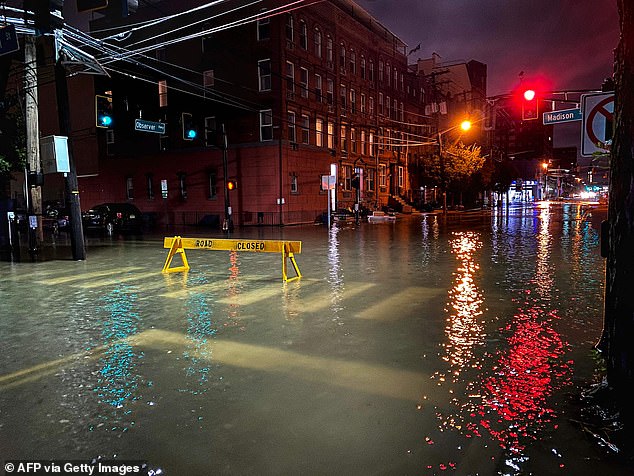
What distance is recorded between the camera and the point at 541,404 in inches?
162

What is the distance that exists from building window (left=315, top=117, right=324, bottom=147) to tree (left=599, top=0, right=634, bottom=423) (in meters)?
35.0

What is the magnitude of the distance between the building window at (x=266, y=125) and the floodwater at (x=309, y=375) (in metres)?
25.5

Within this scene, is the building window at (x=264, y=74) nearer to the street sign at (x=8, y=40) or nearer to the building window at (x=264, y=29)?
the building window at (x=264, y=29)

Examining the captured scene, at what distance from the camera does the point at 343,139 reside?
41500 millimetres

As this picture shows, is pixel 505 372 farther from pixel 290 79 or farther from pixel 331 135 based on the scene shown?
pixel 331 135

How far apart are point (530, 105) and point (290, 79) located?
19.0 meters

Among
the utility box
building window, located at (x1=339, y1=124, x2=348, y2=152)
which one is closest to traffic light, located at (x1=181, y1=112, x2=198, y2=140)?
the utility box

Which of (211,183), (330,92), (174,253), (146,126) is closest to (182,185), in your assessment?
(211,183)

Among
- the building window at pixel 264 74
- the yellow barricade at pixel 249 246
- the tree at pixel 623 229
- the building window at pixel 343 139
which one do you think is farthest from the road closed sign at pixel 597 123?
the building window at pixel 343 139

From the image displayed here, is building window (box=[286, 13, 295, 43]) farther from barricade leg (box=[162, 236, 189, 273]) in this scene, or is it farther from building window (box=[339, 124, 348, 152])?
barricade leg (box=[162, 236, 189, 273])

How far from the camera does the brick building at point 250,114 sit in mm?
34406

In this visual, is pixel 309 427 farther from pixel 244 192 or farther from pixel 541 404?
pixel 244 192

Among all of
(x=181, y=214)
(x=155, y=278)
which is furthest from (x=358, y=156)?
(x=155, y=278)

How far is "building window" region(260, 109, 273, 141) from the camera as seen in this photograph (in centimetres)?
3422
